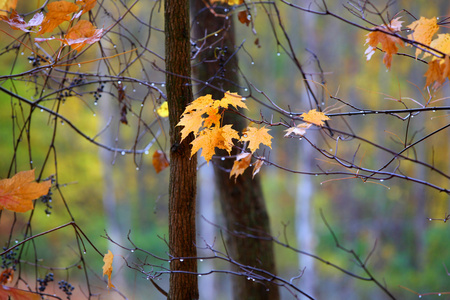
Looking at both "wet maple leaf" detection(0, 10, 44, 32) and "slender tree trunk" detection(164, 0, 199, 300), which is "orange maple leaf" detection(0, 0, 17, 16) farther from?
"slender tree trunk" detection(164, 0, 199, 300)

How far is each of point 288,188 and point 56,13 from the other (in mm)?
11727

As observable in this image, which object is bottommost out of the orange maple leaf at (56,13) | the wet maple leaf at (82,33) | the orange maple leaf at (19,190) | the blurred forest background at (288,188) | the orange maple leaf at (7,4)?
the orange maple leaf at (19,190)

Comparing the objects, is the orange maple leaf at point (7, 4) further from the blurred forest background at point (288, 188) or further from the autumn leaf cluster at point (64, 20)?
the blurred forest background at point (288, 188)

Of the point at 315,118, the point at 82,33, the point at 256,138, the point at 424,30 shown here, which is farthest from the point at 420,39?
the point at 82,33

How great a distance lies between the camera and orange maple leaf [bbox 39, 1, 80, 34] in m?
1.41

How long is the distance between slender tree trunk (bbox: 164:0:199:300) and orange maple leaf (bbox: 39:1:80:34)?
1.35ft

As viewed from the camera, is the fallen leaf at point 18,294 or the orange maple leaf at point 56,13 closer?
the fallen leaf at point 18,294

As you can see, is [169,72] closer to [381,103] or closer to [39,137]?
[39,137]

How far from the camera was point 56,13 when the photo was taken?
143 cm

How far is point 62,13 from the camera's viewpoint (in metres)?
1.44

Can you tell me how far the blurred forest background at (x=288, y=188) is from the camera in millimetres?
7996

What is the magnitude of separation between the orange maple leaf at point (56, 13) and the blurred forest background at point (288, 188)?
545 centimetres

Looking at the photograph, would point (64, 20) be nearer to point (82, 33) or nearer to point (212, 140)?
point (82, 33)

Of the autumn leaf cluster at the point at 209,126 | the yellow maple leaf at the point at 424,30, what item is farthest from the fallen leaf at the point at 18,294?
the yellow maple leaf at the point at 424,30
